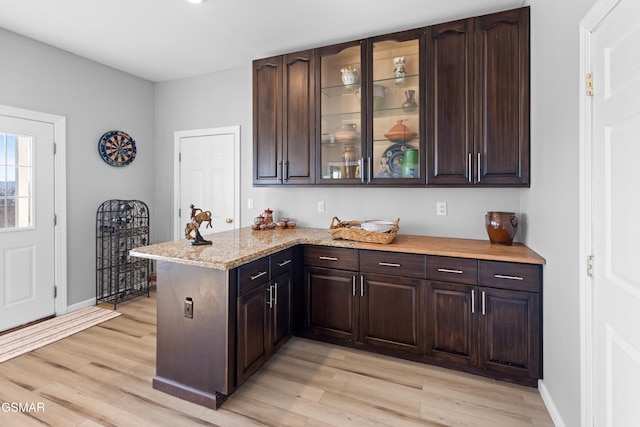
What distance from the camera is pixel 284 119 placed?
3.04 meters

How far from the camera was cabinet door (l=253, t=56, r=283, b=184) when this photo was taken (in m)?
3.07

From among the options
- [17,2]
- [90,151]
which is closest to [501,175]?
[17,2]

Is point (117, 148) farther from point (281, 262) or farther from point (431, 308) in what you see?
point (431, 308)

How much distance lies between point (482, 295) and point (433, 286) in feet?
1.04

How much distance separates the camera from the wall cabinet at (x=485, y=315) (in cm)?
205

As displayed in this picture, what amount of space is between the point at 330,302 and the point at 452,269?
1.00 metres

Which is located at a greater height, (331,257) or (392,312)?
(331,257)

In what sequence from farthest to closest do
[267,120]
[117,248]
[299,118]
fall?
[117,248]
[267,120]
[299,118]

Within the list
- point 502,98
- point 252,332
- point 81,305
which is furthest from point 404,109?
point 81,305

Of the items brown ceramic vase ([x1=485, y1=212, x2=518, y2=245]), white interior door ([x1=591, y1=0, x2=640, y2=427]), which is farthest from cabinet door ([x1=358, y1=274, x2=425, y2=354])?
white interior door ([x1=591, y1=0, x2=640, y2=427])

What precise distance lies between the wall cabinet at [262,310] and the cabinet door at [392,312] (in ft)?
2.01

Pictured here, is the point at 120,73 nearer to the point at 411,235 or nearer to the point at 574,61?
the point at 411,235

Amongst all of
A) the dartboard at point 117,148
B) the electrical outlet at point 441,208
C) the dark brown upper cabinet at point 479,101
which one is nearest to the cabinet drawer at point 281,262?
the dark brown upper cabinet at point 479,101

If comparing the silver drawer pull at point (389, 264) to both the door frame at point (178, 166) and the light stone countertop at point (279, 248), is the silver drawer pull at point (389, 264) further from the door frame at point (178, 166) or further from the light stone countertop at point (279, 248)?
the door frame at point (178, 166)
